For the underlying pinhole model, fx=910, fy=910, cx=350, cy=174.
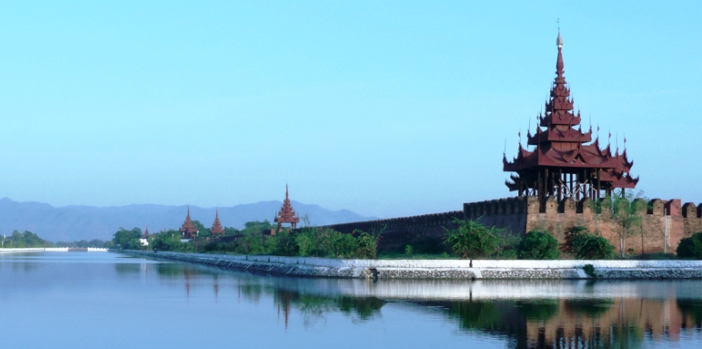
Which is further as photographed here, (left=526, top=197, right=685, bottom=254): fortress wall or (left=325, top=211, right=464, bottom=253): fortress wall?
(left=325, top=211, right=464, bottom=253): fortress wall

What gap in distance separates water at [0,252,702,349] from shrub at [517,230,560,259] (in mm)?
5399

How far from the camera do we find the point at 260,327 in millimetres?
24562

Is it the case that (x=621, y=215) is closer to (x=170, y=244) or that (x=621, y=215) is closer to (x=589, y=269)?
(x=589, y=269)

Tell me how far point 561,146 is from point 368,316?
3505 cm

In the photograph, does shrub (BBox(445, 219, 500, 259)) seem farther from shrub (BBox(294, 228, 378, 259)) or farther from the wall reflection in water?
shrub (BBox(294, 228, 378, 259))

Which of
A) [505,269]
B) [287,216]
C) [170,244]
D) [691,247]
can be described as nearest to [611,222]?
[691,247]

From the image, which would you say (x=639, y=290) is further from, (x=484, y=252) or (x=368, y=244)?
(x=368, y=244)

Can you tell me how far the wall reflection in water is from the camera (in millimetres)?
21953

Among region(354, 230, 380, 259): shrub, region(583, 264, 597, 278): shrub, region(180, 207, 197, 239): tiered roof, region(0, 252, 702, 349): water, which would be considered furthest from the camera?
region(180, 207, 197, 239): tiered roof

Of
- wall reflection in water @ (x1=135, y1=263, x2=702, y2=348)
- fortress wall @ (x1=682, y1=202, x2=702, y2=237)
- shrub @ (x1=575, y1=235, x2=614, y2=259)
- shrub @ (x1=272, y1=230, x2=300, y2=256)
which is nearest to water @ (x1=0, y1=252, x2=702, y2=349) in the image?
wall reflection in water @ (x1=135, y1=263, x2=702, y2=348)

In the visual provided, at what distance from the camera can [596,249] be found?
48.0 metres

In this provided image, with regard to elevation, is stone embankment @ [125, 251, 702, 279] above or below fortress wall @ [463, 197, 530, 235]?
below

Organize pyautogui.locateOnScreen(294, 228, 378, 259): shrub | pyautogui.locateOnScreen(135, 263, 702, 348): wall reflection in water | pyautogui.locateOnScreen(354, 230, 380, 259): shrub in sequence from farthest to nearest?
pyautogui.locateOnScreen(294, 228, 378, 259): shrub
pyautogui.locateOnScreen(354, 230, 380, 259): shrub
pyautogui.locateOnScreen(135, 263, 702, 348): wall reflection in water

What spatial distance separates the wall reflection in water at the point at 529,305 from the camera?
21953 mm
